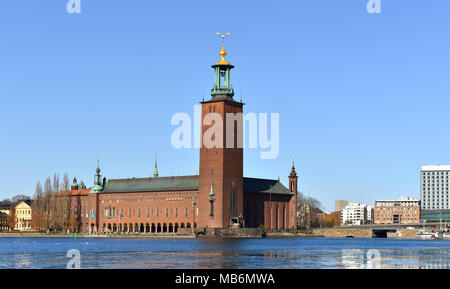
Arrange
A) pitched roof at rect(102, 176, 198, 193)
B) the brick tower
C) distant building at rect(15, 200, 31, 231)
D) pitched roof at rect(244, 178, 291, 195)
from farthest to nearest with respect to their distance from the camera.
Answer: distant building at rect(15, 200, 31, 231) → pitched roof at rect(244, 178, 291, 195) → pitched roof at rect(102, 176, 198, 193) → the brick tower

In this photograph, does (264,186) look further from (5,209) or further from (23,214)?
(5,209)

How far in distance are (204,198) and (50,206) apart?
30044 mm

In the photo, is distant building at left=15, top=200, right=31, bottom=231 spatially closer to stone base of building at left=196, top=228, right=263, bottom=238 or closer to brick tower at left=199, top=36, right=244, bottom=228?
brick tower at left=199, top=36, right=244, bottom=228

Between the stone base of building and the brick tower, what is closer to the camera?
the stone base of building

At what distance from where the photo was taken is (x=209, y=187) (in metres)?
127

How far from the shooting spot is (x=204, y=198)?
12725cm

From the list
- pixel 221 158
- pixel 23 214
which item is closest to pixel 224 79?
pixel 221 158

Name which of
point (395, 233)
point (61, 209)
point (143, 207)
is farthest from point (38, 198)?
point (395, 233)

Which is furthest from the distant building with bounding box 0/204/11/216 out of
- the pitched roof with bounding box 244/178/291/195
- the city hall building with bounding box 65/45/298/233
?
the pitched roof with bounding box 244/178/291/195

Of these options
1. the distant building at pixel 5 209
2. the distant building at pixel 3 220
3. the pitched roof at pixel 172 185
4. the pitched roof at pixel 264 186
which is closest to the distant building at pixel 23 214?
the distant building at pixel 3 220

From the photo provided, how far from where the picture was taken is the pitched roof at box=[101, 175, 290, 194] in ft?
457

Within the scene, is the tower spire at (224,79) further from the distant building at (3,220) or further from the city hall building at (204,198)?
the distant building at (3,220)
